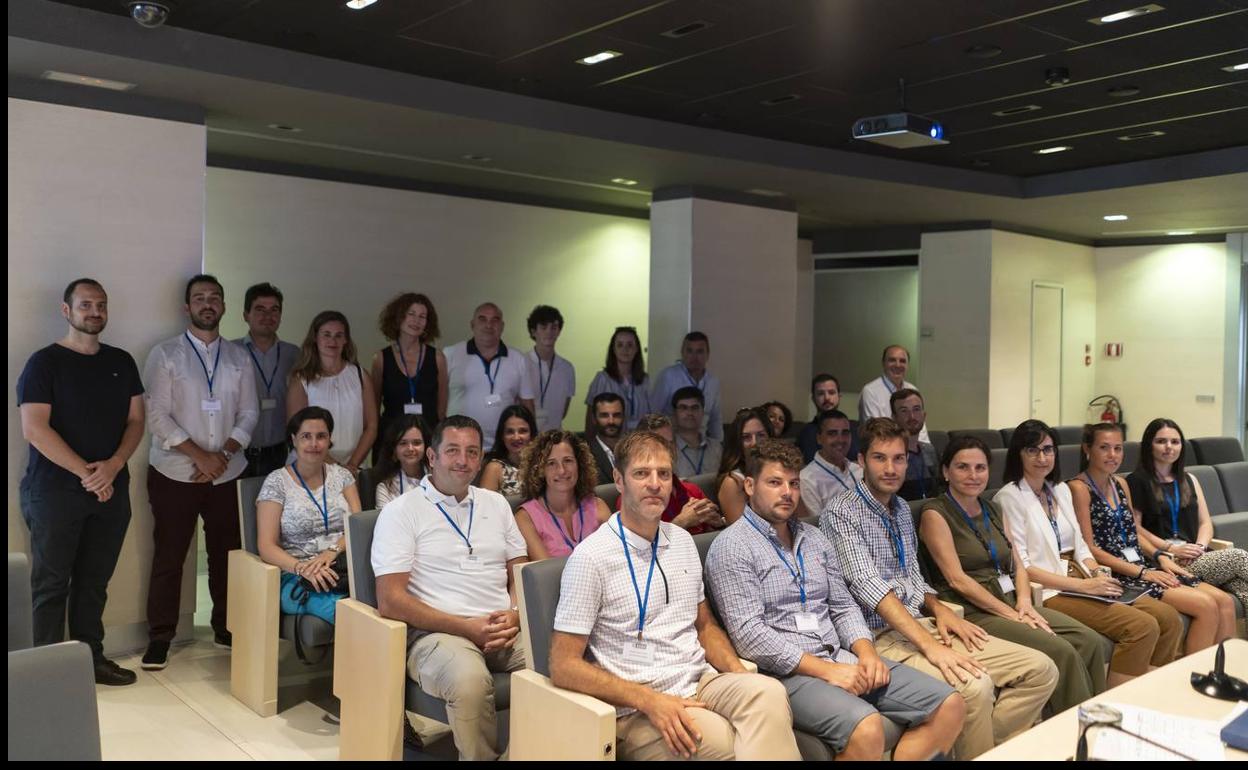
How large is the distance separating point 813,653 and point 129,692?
314cm

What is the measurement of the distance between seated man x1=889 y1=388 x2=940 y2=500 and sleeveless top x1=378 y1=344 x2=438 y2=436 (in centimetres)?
270

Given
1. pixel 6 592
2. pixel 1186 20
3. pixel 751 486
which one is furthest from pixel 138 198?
pixel 1186 20

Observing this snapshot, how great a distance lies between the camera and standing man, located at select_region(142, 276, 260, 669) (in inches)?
201

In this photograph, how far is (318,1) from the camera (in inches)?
179

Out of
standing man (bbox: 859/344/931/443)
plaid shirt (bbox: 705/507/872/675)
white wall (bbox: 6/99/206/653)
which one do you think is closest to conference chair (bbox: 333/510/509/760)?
plaid shirt (bbox: 705/507/872/675)

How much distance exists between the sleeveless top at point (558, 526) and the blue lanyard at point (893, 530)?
42.6 inches

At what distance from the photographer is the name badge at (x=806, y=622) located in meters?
3.36

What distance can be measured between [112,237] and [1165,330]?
11.2 metres

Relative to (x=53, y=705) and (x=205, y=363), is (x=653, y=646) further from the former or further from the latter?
(x=205, y=363)

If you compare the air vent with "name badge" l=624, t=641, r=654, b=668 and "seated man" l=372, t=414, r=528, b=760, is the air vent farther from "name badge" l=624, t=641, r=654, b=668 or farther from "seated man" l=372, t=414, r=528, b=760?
"name badge" l=624, t=641, r=654, b=668

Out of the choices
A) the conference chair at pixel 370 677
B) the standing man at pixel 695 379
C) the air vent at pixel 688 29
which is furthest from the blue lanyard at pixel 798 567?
the standing man at pixel 695 379

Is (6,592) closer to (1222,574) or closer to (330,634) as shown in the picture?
(330,634)

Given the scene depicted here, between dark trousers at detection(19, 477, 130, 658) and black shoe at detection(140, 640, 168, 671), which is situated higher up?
dark trousers at detection(19, 477, 130, 658)

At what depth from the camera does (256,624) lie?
14.1ft
